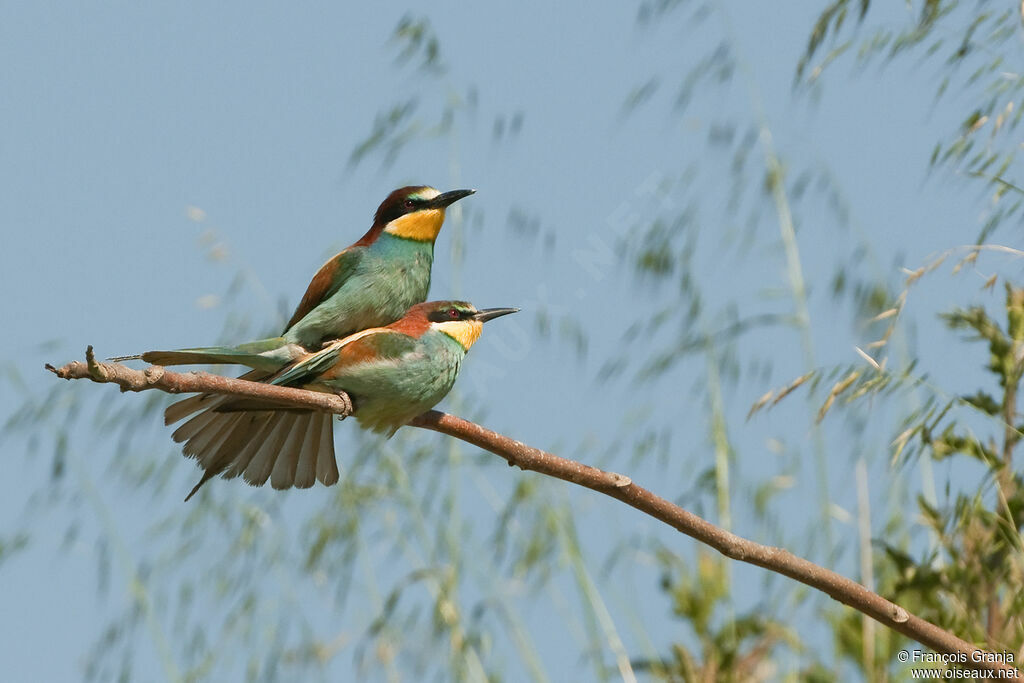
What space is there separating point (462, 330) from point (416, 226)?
0.29 metres

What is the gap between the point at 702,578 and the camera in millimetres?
2861

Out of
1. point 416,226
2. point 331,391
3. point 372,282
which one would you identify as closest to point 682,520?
point 331,391

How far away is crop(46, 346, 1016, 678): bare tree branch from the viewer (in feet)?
5.66

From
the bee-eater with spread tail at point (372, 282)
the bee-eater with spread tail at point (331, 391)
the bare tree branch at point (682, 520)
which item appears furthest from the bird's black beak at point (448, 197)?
the bare tree branch at point (682, 520)

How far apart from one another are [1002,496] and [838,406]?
368 millimetres

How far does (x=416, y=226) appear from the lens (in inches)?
107

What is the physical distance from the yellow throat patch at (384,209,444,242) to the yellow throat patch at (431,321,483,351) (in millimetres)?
234

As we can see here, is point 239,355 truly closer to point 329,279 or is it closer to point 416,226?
point 329,279

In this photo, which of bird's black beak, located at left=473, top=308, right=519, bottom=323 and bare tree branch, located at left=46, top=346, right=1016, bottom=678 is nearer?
bare tree branch, located at left=46, top=346, right=1016, bottom=678

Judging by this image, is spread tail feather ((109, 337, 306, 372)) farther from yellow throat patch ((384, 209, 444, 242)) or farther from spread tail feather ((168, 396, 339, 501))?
yellow throat patch ((384, 209, 444, 242))

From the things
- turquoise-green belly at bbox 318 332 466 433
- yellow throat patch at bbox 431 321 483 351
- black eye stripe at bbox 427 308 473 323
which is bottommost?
turquoise-green belly at bbox 318 332 466 433

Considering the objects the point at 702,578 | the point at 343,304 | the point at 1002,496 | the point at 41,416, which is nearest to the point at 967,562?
the point at 1002,496

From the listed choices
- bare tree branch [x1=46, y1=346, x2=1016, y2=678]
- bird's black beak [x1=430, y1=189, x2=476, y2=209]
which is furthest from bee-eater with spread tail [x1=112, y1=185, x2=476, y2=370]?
bare tree branch [x1=46, y1=346, x2=1016, y2=678]

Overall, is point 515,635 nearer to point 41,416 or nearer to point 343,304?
point 343,304
